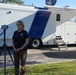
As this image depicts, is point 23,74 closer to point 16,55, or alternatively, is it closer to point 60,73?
point 16,55

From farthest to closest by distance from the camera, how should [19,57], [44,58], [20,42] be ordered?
1. [44,58]
2. [19,57]
3. [20,42]

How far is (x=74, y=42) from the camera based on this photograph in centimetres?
2017

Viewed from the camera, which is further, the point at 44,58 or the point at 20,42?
the point at 44,58

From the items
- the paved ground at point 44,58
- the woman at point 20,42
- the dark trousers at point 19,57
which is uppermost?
the woman at point 20,42

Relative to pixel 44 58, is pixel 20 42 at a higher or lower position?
higher

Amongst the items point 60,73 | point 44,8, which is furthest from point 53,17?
point 60,73

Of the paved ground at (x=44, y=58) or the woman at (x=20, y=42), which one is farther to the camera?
the paved ground at (x=44, y=58)

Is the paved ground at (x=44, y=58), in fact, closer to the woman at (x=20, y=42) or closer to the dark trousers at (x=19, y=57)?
the dark trousers at (x=19, y=57)

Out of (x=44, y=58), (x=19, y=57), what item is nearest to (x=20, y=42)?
(x=19, y=57)

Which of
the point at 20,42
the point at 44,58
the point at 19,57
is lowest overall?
the point at 44,58

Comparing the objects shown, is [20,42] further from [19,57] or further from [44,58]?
[44,58]

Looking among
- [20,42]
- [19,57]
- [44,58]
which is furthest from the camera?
[44,58]

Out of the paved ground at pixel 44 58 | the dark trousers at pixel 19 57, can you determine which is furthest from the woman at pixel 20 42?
the paved ground at pixel 44 58

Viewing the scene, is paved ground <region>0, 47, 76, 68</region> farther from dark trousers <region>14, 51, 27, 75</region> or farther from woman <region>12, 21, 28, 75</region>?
woman <region>12, 21, 28, 75</region>
